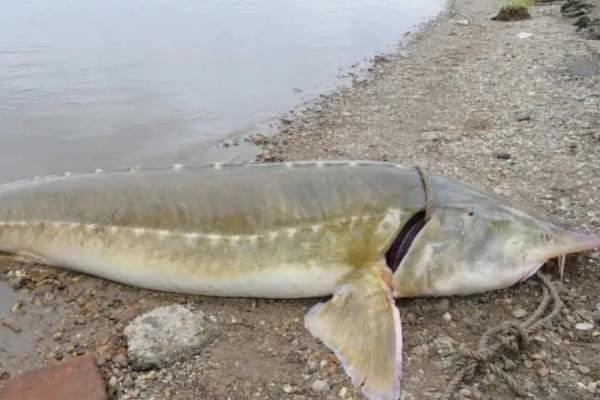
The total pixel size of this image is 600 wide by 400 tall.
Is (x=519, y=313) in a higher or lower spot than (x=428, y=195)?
lower

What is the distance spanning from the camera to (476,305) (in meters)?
3.64

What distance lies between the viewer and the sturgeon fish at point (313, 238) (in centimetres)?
351

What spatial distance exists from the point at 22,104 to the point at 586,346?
746 cm

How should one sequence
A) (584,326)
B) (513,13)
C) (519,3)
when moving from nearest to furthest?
(584,326), (513,13), (519,3)

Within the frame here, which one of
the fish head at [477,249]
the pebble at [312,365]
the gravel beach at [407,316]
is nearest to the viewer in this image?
the gravel beach at [407,316]

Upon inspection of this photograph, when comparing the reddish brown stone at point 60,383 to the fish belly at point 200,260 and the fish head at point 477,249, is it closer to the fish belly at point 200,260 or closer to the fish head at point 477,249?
the fish belly at point 200,260

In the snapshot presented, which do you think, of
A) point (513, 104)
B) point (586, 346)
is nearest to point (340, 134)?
point (513, 104)

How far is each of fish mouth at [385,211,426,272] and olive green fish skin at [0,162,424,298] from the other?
0.05 meters

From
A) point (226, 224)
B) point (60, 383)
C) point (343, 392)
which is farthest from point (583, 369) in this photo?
point (60, 383)

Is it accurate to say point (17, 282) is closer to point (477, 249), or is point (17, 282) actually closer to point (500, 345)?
point (477, 249)

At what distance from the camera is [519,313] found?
3.55m

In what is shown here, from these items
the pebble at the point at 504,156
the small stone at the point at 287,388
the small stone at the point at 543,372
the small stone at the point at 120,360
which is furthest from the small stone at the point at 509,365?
the pebble at the point at 504,156

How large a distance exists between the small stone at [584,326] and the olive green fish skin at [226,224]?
110 cm

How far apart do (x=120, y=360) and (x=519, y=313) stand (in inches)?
88.2
